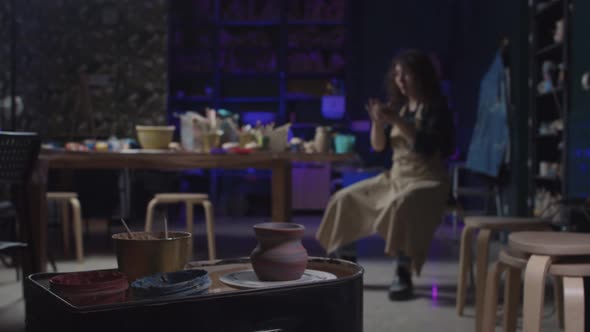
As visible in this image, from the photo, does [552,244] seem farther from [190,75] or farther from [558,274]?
[190,75]

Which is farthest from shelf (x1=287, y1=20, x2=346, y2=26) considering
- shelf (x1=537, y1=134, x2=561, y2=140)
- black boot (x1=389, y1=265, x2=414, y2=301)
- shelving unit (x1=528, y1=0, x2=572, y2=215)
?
black boot (x1=389, y1=265, x2=414, y2=301)

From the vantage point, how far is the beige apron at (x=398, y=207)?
3.63m

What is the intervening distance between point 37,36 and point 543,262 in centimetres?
768

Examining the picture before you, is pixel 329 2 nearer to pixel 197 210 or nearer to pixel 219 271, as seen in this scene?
pixel 197 210

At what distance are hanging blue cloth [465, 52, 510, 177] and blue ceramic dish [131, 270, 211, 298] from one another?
5179 mm

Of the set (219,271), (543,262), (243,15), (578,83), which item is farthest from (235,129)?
(243,15)

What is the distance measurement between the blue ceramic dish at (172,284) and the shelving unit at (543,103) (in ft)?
14.9

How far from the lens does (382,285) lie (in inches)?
160

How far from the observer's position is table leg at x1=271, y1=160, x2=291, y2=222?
4074mm

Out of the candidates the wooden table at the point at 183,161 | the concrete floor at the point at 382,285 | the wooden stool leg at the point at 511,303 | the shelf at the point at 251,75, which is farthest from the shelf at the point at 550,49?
the shelf at the point at 251,75

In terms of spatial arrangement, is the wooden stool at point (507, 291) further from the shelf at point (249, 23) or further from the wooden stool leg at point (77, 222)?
the shelf at point (249, 23)

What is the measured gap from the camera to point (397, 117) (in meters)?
3.77

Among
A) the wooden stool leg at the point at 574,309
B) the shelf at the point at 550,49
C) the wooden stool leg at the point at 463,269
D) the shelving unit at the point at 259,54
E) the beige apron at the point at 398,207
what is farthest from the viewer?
the shelving unit at the point at 259,54

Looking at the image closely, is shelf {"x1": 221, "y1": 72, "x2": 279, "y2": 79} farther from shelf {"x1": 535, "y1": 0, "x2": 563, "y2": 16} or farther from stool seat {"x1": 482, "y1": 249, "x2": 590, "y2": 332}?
stool seat {"x1": 482, "y1": 249, "x2": 590, "y2": 332}
